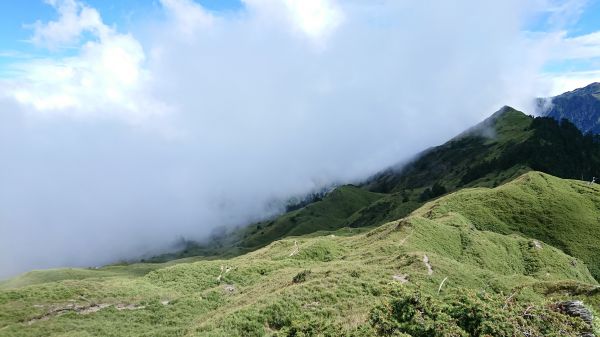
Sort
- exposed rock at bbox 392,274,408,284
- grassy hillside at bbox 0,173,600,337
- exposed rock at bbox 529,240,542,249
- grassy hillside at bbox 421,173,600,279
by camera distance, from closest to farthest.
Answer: grassy hillside at bbox 0,173,600,337 < exposed rock at bbox 392,274,408,284 < exposed rock at bbox 529,240,542,249 < grassy hillside at bbox 421,173,600,279

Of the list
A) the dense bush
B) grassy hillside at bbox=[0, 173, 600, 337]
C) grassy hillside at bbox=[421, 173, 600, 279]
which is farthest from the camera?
grassy hillside at bbox=[421, 173, 600, 279]

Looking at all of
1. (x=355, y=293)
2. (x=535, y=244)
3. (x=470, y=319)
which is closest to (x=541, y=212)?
(x=535, y=244)

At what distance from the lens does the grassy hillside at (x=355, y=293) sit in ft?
91.8

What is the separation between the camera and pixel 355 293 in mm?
44500

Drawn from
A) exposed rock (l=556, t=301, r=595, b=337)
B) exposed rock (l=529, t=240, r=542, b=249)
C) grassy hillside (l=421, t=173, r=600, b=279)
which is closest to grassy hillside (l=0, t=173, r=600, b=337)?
exposed rock (l=529, t=240, r=542, b=249)

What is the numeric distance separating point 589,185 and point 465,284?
120 m

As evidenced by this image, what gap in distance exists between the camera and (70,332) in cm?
5256

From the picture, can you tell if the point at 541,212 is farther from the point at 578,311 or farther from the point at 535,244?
the point at 578,311

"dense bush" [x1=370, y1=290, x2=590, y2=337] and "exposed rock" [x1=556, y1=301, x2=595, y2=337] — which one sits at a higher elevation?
"dense bush" [x1=370, y1=290, x2=590, y2=337]

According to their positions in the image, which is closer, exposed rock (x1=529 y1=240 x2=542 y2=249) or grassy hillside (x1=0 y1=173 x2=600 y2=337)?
grassy hillside (x1=0 y1=173 x2=600 y2=337)

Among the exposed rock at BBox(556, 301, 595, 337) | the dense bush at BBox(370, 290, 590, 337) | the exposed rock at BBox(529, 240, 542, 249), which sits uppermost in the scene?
the dense bush at BBox(370, 290, 590, 337)

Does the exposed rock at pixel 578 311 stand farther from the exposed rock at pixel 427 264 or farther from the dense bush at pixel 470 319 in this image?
the exposed rock at pixel 427 264

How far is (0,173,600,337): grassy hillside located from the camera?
2797 cm

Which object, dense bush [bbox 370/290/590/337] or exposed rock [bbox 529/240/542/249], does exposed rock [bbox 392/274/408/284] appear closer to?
dense bush [bbox 370/290/590/337]
